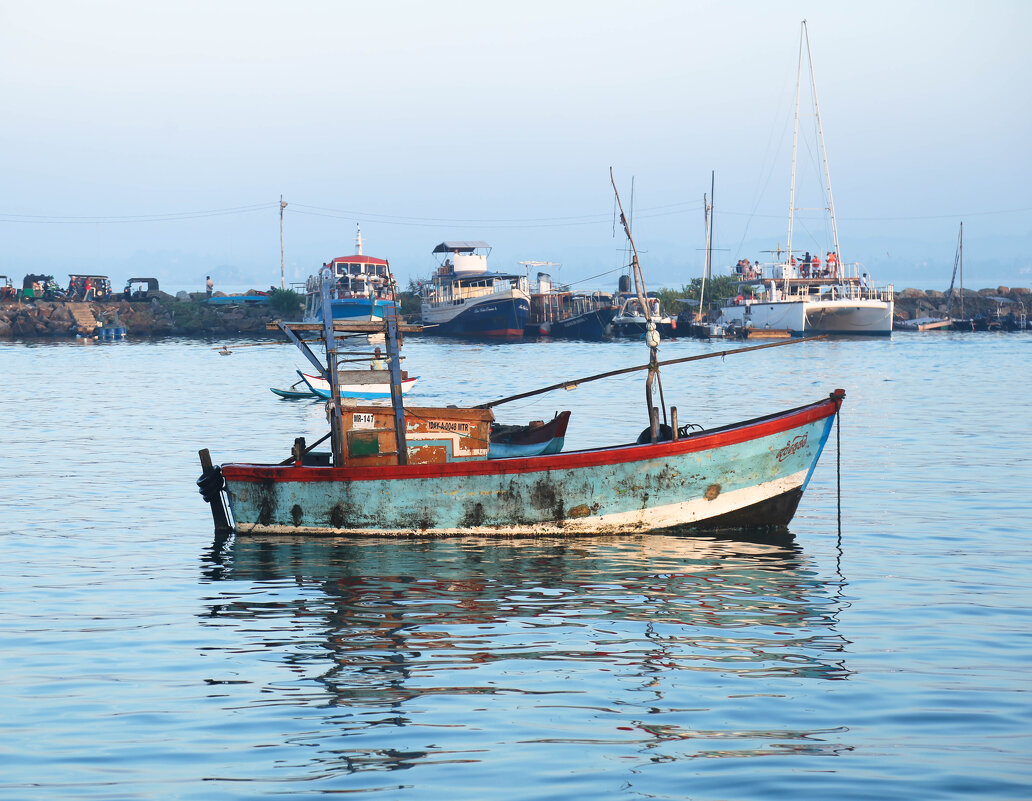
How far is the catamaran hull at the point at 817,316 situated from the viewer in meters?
79.3

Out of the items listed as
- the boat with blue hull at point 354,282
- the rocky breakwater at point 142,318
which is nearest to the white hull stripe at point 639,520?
the boat with blue hull at point 354,282

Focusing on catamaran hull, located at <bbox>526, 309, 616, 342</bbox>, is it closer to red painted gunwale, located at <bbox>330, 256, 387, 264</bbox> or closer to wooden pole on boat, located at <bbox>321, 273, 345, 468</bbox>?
red painted gunwale, located at <bbox>330, 256, 387, 264</bbox>

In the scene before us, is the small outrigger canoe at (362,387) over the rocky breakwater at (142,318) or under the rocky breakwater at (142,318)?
under

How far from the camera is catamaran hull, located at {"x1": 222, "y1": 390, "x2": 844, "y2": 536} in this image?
589 inches

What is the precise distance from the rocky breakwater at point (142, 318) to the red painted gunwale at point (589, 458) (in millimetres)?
77267

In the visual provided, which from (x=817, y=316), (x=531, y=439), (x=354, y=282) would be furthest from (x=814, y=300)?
(x=531, y=439)

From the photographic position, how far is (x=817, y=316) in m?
85.0

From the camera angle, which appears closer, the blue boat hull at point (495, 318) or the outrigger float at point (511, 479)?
the outrigger float at point (511, 479)

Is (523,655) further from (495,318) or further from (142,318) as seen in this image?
(142,318)

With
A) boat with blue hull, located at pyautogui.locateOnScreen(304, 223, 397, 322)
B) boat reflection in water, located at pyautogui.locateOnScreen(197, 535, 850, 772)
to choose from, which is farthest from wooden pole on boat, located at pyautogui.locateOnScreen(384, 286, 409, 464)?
boat with blue hull, located at pyautogui.locateOnScreen(304, 223, 397, 322)

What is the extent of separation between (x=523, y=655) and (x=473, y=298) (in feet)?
262

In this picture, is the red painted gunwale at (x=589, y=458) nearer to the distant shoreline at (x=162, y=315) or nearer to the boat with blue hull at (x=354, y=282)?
the boat with blue hull at (x=354, y=282)

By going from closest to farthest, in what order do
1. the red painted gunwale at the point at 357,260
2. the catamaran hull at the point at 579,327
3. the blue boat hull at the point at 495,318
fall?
the red painted gunwale at the point at 357,260, the blue boat hull at the point at 495,318, the catamaran hull at the point at 579,327

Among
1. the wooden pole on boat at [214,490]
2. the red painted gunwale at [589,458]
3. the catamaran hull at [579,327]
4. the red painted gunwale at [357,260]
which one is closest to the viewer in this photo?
the red painted gunwale at [589,458]
